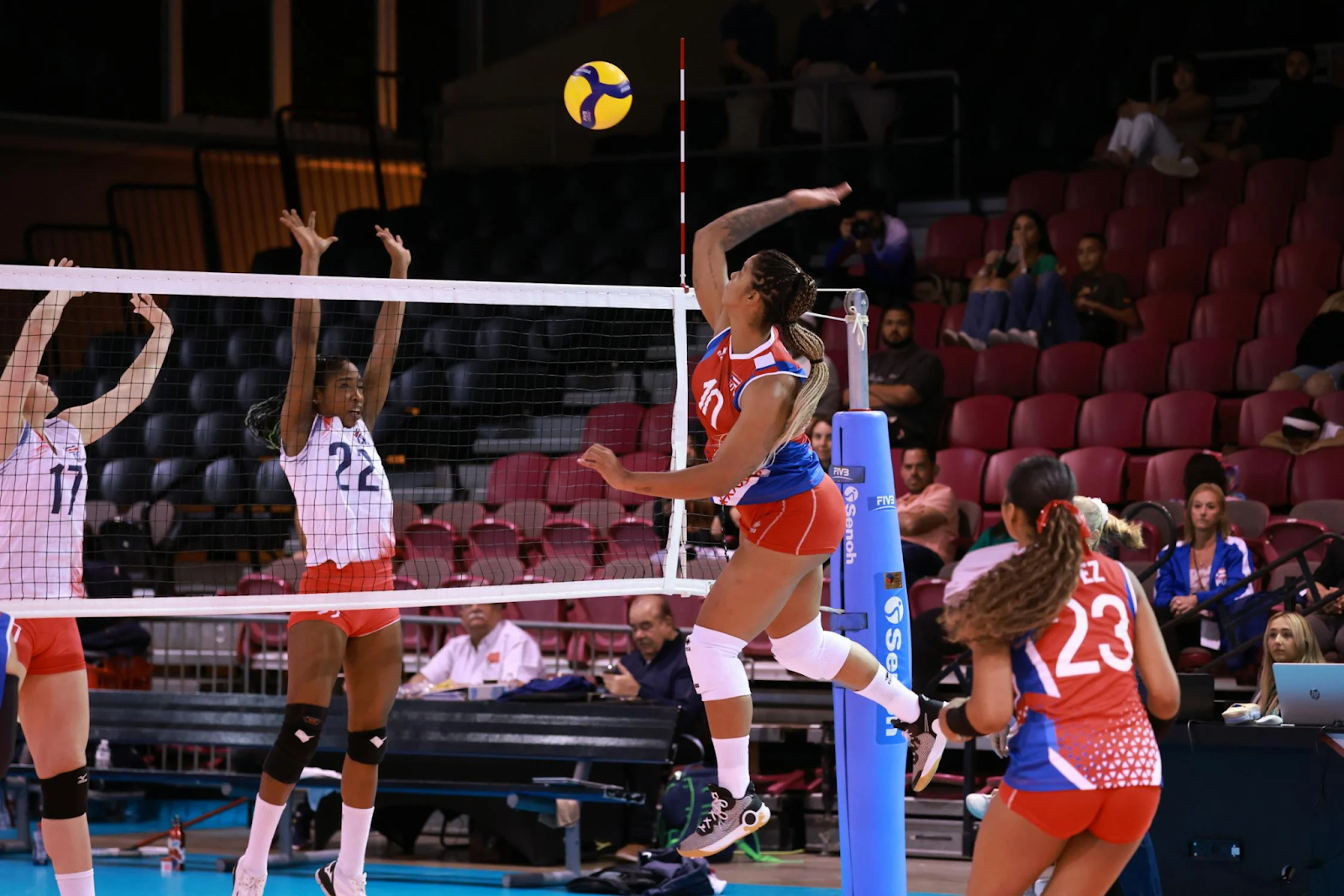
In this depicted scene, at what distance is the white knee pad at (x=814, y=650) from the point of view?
18.7ft

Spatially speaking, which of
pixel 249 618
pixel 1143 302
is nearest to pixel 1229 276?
pixel 1143 302

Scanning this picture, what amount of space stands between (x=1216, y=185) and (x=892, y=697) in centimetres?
864

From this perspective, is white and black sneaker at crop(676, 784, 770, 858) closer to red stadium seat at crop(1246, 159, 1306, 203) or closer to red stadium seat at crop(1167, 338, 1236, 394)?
red stadium seat at crop(1167, 338, 1236, 394)

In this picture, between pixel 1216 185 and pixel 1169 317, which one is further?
pixel 1216 185

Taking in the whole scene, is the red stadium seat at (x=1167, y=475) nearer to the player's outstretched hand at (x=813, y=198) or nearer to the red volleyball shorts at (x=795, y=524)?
the player's outstretched hand at (x=813, y=198)

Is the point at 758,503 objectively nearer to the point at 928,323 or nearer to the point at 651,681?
the point at 651,681

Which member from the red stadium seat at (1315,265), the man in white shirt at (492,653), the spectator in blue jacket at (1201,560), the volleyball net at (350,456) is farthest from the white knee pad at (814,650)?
the red stadium seat at (1315,265)

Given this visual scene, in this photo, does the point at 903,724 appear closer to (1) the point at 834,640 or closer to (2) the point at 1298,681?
(1) the point at 834,640

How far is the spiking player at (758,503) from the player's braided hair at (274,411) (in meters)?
1.68

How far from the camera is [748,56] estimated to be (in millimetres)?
16469

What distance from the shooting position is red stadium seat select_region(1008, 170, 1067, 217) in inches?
546

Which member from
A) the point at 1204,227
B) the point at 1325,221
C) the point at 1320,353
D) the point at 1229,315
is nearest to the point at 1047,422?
the point at 1229,315

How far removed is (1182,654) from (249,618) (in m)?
5.90

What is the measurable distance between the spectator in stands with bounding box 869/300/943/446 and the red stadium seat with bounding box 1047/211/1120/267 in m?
2.44
